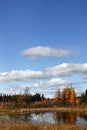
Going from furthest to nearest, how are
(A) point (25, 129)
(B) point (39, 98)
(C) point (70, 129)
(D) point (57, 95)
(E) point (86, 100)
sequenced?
(B) point (39, 98) < (D) point (57, 95) < (E) point (86, 100) < (C) point (70, 129) < (A) point (25, 129)

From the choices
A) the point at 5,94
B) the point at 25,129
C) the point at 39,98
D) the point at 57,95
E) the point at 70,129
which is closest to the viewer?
the point at 25,129

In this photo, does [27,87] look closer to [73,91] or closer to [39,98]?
[73,91]

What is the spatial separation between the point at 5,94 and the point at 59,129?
173m

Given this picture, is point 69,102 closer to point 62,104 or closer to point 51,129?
point 62,104

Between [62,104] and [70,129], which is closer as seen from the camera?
[70,129]

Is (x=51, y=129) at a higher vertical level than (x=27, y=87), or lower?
lower

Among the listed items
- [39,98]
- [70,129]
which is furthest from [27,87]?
[70,129]

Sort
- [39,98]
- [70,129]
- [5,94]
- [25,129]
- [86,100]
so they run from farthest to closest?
[5,94], [39,98], [86,100], [70,129], [25,129]

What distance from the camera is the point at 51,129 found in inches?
978

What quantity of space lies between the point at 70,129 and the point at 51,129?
1988 millimetres

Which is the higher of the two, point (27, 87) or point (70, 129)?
point (27, 87)

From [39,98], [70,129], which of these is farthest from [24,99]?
[70,129]

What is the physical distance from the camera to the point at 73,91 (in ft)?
399

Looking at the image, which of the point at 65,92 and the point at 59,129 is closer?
the point at 59,129
